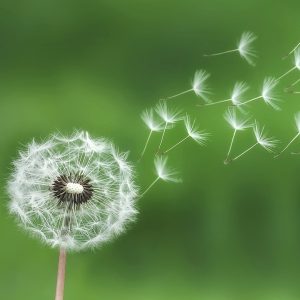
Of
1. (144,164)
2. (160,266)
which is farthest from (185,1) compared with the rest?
(160,266)

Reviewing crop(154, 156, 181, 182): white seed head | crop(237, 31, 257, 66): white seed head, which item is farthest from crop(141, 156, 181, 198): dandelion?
crop(237, 31, 257, 66): white seed head

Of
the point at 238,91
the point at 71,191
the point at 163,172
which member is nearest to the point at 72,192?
the point at 71,191

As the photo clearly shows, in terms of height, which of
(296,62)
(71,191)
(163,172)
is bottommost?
(71,191)

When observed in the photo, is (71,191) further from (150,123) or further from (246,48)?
(246,48)

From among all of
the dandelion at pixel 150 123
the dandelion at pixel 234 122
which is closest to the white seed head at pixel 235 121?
the dandelion at pixel 234 122

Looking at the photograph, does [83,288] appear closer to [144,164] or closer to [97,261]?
[97,261]

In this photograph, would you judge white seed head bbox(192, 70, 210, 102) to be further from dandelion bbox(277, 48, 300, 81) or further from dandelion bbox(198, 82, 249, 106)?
dandelion bbox(277, 48, 300, 81)

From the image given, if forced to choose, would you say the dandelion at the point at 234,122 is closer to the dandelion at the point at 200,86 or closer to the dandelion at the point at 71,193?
the dandelion at the point at 200,86
